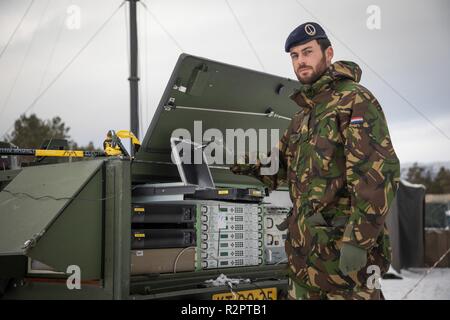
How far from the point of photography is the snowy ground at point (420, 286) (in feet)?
28.5

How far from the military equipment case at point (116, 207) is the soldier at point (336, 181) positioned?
2.79ft

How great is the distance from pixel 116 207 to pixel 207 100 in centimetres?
103

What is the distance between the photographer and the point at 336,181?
103 inches

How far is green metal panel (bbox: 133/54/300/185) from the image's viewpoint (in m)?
3.39

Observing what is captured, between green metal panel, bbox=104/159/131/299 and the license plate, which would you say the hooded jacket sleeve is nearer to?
green metal panel, bbox=104/159/131/299

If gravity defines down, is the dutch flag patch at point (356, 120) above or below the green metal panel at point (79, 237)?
above

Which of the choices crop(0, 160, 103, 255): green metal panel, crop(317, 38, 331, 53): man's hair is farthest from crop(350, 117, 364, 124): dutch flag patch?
crop(0, 160, 103, 255): green metal panel

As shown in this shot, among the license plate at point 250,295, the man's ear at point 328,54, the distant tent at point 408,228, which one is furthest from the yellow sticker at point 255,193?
the distant tent at point 408,228

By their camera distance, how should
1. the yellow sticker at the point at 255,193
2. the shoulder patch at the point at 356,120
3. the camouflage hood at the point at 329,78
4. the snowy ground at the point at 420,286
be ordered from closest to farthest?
the shoulder patch at the point at 356,120 → the camouflage hood at the point at 329,78 → the yellow sticker at the point at 255,193 → the snowy ground at the point at 420,286

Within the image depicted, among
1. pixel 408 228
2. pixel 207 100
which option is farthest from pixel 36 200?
pixel 408 228

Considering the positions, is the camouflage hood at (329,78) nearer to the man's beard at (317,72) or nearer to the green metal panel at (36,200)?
the man's beard at (317,72)

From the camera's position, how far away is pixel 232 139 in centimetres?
411
